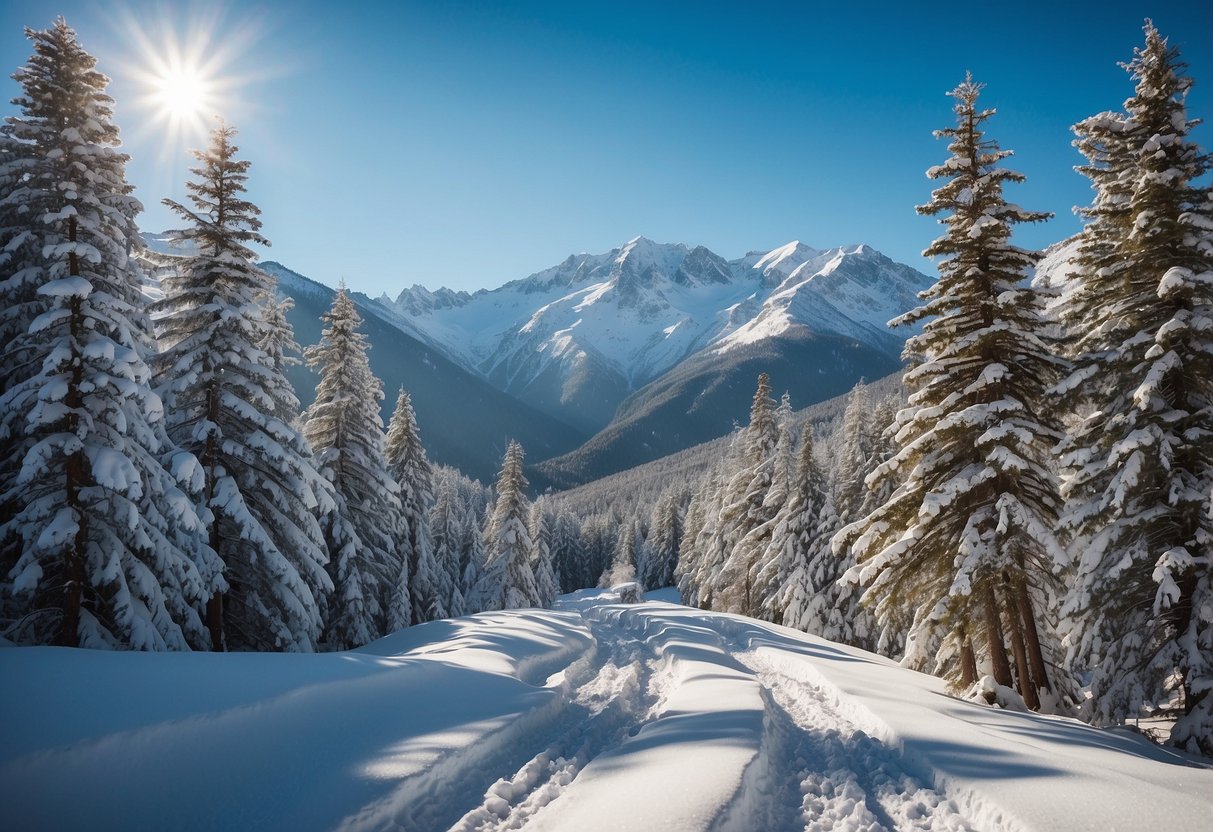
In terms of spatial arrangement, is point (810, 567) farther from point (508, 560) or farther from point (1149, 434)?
point (1149, 434)

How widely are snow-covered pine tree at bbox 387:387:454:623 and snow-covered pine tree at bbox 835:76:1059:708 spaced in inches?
883

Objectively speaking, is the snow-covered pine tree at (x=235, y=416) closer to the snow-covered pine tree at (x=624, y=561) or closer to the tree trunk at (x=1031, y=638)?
the tree trunk at (x=1031, y=638)

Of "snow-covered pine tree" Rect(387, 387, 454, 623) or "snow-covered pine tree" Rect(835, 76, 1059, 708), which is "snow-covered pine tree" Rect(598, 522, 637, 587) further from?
"snow-covered pine tree" Rect(835, 76, 1059, 708)

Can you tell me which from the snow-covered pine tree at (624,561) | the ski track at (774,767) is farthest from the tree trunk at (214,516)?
the snow-covered pine tree at (624,561)

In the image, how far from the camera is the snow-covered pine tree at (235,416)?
15.3 m

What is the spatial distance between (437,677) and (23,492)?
9.25m

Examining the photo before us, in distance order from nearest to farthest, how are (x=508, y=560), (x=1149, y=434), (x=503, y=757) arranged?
(x=503, y=757), (x=1149, y=434), (x=508, y=560)

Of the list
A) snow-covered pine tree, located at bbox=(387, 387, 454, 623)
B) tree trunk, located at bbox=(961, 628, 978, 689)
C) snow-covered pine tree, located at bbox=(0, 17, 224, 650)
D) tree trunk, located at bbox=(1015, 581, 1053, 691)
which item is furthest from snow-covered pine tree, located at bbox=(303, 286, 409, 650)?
tree trunk, located at bbox=(1015, 581, 1053, 691)

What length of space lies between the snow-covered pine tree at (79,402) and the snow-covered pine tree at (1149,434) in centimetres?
2000

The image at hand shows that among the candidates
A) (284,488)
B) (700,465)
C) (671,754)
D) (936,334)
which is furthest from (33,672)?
(700,465)

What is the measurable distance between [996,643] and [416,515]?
26415 mm

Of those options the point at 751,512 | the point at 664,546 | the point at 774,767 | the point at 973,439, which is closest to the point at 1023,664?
the point at 973,439

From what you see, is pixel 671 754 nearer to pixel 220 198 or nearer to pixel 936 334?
pixel 936 334

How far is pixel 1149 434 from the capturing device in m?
11.0
